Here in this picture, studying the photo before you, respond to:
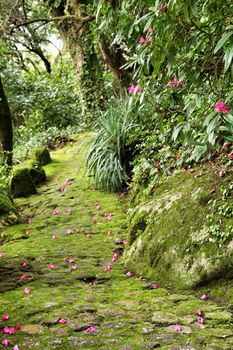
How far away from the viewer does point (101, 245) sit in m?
4.30

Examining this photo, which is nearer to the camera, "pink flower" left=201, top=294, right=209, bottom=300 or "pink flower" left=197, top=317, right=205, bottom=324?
"pink flower" left=197, top=317, right=205, bottom=324

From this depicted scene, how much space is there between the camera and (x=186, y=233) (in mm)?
3189

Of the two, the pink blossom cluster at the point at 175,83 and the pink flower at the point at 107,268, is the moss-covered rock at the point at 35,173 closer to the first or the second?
the pink flower at the point at 107,268

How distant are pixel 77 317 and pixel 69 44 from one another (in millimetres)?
8591

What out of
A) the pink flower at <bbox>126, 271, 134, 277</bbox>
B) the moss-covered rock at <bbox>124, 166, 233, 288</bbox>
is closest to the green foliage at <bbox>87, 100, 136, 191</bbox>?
the moss-covered rock at <bbox>124, 166, 233, 288</bbox>

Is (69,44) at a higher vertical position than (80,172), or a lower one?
higher

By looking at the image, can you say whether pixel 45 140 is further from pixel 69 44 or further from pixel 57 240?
pixel 57 240

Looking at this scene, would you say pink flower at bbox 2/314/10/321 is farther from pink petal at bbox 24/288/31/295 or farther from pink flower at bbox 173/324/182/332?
pink flower at bbox 173/324/182/332

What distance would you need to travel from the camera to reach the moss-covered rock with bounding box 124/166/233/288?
9.49 ft

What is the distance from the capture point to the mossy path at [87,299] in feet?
7.45

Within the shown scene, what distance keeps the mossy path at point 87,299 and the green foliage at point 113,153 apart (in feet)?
2.23

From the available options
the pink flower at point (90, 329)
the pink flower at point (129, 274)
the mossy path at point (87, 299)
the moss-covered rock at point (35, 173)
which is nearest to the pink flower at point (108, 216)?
the mossy path at point (87, 299)

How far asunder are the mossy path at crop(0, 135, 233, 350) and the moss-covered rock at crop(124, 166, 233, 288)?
0.16m

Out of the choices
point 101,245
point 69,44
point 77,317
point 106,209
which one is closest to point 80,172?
point 106,209
